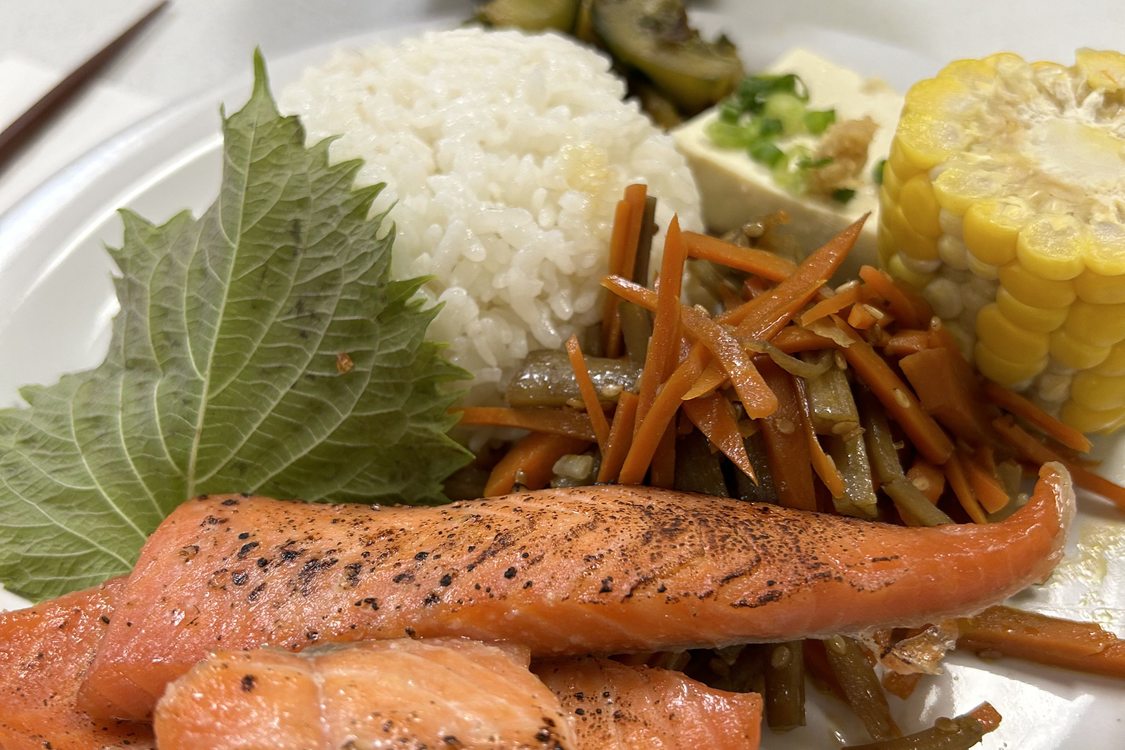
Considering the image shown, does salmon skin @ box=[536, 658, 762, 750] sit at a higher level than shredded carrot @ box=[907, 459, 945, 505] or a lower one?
higher

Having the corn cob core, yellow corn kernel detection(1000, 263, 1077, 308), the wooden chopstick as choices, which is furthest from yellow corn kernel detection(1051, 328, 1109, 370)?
the wooden chopstick

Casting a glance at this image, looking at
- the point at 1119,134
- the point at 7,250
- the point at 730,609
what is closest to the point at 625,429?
the point at 730,609

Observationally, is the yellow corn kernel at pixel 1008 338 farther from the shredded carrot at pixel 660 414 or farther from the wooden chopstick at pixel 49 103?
the wooden chopstick at pixel 49 103

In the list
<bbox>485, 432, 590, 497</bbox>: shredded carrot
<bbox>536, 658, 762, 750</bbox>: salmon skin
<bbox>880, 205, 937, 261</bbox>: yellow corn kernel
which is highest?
<bbox>880, 205, 937, 261</bbox>: yellow corn kernel

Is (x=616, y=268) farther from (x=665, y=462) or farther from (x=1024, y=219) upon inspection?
(x=1024, y=219)

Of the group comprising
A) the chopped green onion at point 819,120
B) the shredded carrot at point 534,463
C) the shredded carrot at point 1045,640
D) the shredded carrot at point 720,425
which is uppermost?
the chopped green onion at point 819,120

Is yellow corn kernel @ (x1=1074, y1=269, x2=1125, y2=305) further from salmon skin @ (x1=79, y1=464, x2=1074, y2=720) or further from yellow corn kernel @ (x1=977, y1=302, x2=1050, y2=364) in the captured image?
salmon skin @ (x1=79, y1=464, x2=1074, y2=720)

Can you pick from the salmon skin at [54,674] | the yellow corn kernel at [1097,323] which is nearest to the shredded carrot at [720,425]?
the yellow corn kernel at [1097,323]

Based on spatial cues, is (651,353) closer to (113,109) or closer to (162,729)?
(162,729)
